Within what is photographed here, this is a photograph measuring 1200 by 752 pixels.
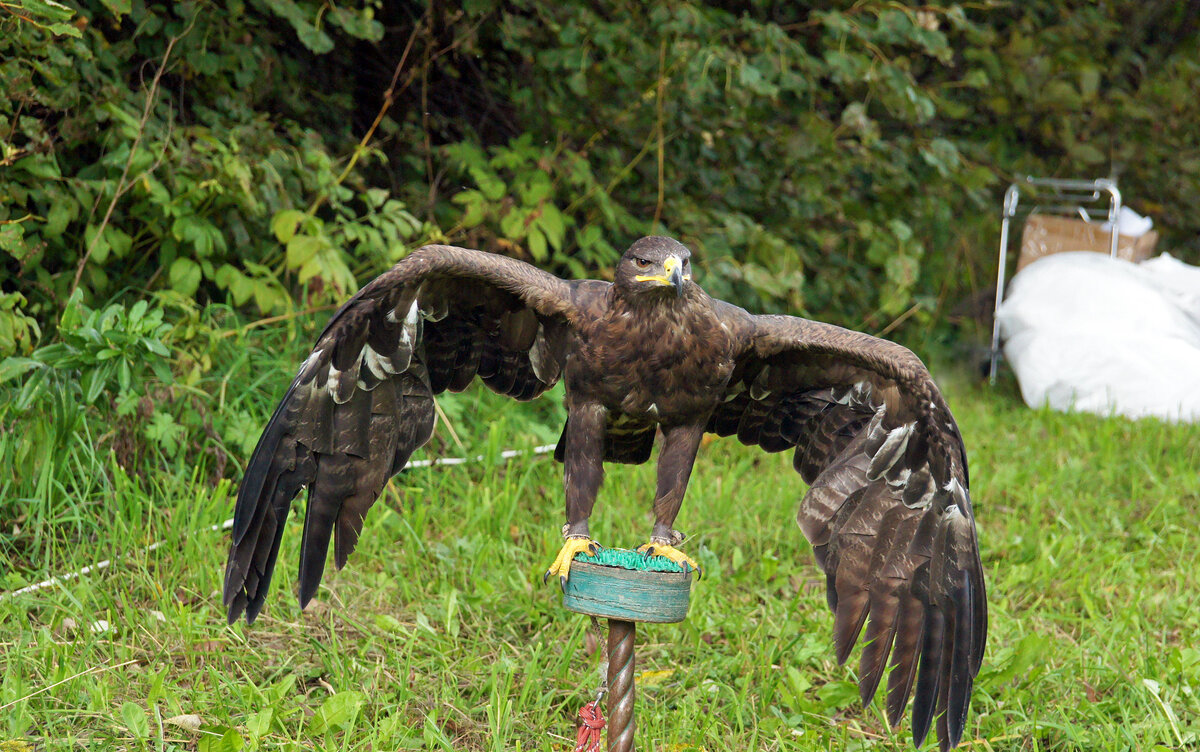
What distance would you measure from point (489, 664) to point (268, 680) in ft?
2.06

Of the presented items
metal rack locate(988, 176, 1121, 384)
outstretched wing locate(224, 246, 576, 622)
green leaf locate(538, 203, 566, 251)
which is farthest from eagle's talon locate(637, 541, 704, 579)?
metal rack locate(988, 176, 1121, 384)

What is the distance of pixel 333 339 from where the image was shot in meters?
2.19

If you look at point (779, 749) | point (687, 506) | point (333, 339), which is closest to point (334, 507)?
point (333, 339)

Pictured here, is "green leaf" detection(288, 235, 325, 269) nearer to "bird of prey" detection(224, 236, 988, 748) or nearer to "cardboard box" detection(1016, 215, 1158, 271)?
"bird of prey" detection(224, 236, 988, 748)

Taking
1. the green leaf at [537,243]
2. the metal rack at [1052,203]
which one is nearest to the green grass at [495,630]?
the green leaf at [537,243]

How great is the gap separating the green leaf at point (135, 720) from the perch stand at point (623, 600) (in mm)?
1046

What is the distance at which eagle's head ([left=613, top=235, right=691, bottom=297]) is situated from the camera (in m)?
2.05

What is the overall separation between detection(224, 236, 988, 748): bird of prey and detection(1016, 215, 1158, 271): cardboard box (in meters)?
5.48

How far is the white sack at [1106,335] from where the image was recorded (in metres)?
5.76

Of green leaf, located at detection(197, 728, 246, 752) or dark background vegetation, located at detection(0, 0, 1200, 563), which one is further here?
dark background vegetation, located at detection(0, 0, 1200, 563)

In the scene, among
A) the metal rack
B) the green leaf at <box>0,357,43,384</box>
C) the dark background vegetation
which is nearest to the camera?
the green leaf at <box>0,357,43,384</box>

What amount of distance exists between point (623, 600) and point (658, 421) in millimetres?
406

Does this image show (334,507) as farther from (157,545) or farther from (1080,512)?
(1080,512)

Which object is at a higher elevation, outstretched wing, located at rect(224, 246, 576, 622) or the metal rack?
outstretched wing, located at rect(224, 246, 576, 622)
